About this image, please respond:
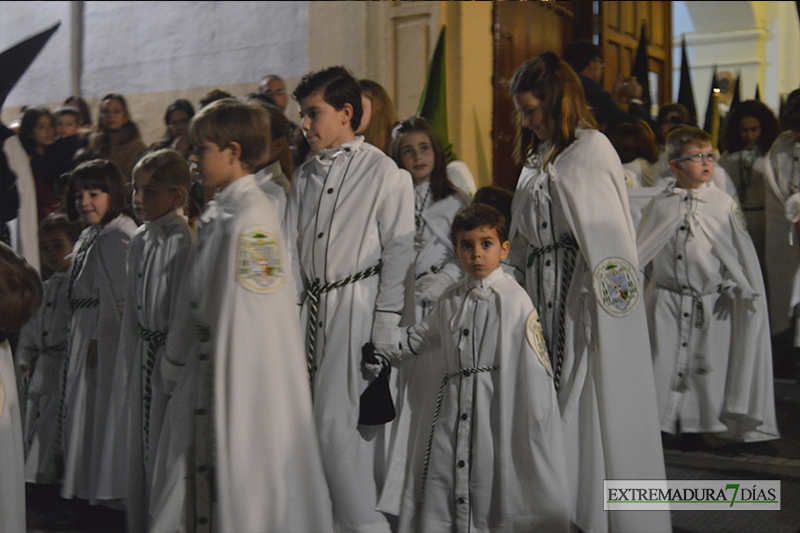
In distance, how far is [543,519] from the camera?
376 centimetres

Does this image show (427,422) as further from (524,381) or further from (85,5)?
(85,5)

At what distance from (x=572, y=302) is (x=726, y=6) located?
15.4 metres

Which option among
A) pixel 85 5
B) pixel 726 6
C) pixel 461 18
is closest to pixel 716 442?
pixel 461 18

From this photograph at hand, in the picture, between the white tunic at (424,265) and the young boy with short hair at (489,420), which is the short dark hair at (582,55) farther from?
the young boy with short hair at (489,420)

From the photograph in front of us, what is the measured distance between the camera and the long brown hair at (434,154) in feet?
18.1

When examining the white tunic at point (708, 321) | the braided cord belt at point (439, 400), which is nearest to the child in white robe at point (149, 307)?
the braided cord belt at point (439, 400)

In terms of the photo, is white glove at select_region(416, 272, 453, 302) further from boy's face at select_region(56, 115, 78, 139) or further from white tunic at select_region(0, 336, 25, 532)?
boy's face at select_region(56, 115, 78, 139)

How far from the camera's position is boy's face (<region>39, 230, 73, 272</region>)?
582 centimetres

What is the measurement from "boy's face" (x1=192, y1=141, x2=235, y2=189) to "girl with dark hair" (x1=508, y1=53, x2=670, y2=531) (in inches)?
55.1

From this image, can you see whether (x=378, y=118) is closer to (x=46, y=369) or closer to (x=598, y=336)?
(x=598, y=336)

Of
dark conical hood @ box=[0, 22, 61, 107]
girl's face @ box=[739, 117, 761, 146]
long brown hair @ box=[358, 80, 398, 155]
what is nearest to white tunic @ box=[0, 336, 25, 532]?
dark conical hood @ box=[0, 22, 61, 107]

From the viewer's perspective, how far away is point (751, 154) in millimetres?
8367

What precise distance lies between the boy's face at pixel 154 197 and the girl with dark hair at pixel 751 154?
5606 mm

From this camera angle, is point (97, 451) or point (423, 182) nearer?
point (97, 451)
